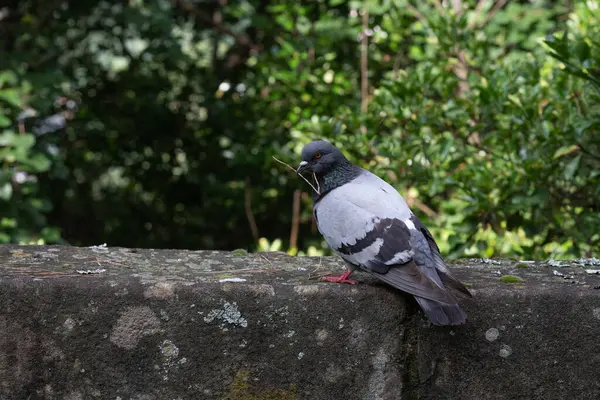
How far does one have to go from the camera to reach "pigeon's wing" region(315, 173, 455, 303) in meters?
2.22

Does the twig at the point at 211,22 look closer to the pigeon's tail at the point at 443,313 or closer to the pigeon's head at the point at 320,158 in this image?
the pigeon's head at the point at 320,158

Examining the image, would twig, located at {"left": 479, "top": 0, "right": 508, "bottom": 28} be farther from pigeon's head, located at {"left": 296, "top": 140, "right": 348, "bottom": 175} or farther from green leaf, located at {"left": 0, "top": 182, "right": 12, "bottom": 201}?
green leaf, located at {"left": 0, "top": 182, "right": 12, "bottom": 201}

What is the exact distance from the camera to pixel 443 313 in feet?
6.97

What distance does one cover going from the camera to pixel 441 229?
4.35 metres

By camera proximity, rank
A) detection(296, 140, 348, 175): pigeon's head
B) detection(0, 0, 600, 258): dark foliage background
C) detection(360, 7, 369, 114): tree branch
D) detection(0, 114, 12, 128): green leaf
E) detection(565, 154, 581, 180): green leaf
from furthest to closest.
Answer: detection(360, 7, 369, 114): tree branch, detection(0, 114, 12, 128): green leaf, detection(0, 0, 600, 258): dark foliage background, detection(565, 154, 581, 180): green leaf, detection(296, 140, 348, 175): pigeon's head

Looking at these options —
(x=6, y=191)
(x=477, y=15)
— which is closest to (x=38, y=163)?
(x=6, y=191)

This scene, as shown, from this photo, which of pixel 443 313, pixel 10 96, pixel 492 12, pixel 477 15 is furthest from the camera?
pixel 492 12

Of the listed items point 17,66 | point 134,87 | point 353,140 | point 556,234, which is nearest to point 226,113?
point 134,87

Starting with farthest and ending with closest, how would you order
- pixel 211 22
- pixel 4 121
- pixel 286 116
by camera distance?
pixel 211 22
pixel 286 116
pixel 4 121

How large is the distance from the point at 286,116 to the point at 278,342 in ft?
11.6

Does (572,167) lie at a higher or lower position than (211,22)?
lower

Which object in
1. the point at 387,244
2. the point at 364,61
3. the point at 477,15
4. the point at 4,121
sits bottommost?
the point at 387,244

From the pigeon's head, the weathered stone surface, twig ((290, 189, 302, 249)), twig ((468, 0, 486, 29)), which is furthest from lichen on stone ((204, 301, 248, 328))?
twig ((290, 189, 302, 249))

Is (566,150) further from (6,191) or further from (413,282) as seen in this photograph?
(6,191)
